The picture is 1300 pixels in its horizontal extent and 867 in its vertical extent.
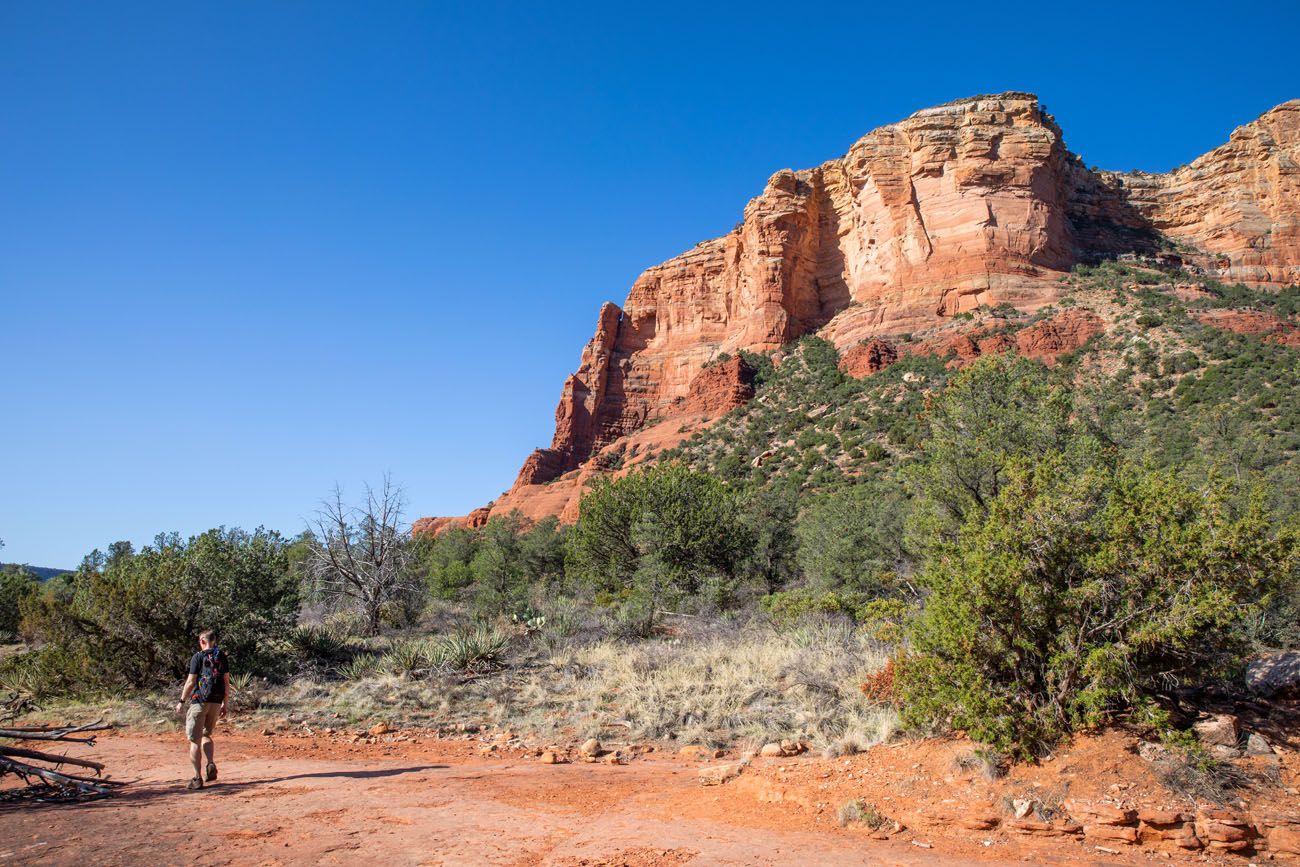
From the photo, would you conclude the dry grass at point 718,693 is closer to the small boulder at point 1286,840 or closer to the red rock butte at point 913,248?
the small boulder at point 1286,840

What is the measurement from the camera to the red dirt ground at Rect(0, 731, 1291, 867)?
15.0ft

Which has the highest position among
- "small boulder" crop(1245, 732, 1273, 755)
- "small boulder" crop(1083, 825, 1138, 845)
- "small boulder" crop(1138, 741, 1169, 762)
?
"small boulder" crop(1138, 741, 1169, 762)

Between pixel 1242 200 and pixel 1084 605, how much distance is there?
74.4 metres

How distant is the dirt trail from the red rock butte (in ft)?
145

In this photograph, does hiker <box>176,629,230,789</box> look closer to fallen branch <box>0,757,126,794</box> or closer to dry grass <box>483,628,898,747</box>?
Answer: fallen branch <box>0,757,126,794</box>

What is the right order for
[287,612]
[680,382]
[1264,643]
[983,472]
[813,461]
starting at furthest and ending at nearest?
[680,382] < [813,461] < [287,612] < [983,472] < [1264,643]

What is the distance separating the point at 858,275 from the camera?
62.2 m

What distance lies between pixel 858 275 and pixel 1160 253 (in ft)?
78.6

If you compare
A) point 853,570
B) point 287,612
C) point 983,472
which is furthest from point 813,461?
point 287,612

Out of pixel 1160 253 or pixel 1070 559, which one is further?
pixel 1160 253

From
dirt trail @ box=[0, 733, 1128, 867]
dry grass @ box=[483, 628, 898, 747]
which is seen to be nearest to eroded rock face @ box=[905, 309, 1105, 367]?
dry grass @ box=[483, 628, 898, 747]

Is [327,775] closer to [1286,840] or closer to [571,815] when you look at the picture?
[571,815]

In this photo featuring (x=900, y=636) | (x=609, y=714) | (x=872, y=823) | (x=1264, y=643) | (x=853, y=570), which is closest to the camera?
(x=872, y=823)

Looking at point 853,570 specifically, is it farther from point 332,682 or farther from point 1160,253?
point 1160,253
